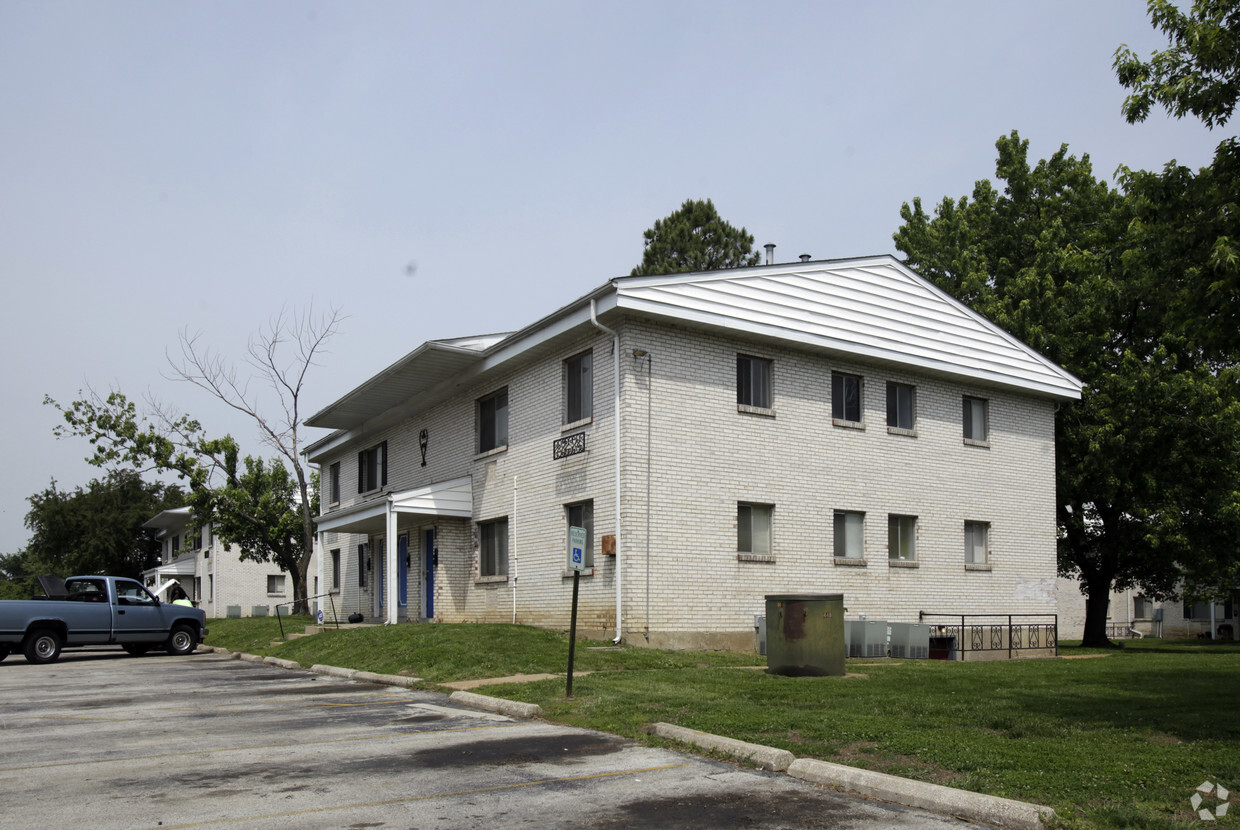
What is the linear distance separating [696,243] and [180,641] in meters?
33.3

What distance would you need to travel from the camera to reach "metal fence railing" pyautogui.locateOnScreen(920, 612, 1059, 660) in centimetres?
2058

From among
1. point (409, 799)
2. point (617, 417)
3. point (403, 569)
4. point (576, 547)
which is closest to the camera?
point (409, 799)

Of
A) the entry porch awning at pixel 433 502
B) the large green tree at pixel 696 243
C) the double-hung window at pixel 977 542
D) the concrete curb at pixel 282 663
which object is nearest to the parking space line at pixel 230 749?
the concrete curb at pixel 282 663

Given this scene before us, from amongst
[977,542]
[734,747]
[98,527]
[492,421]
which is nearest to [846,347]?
[977,542]

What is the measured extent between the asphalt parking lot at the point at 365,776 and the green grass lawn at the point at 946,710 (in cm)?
85

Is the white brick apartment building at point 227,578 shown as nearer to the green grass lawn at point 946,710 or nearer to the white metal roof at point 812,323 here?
the white metal roof at point 812,323

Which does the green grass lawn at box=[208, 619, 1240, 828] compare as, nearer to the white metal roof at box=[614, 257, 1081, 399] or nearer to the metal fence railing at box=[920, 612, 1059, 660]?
the metal fence railing at box=[920, 612, 1059, 660]

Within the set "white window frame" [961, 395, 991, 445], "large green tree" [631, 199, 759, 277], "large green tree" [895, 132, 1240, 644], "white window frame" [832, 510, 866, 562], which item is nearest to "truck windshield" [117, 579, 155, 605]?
"white window frame" [832, 510, 866, 562]

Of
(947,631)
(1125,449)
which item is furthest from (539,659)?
(1125,449)

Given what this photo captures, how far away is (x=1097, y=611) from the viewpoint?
30547mm

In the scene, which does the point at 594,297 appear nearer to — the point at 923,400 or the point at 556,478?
the point at 556,478

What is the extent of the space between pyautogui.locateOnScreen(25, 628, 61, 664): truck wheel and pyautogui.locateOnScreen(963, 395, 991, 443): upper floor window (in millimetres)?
21250

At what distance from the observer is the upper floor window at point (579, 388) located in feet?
67.9

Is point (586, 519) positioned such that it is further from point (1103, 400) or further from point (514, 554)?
point (1103, 400)
